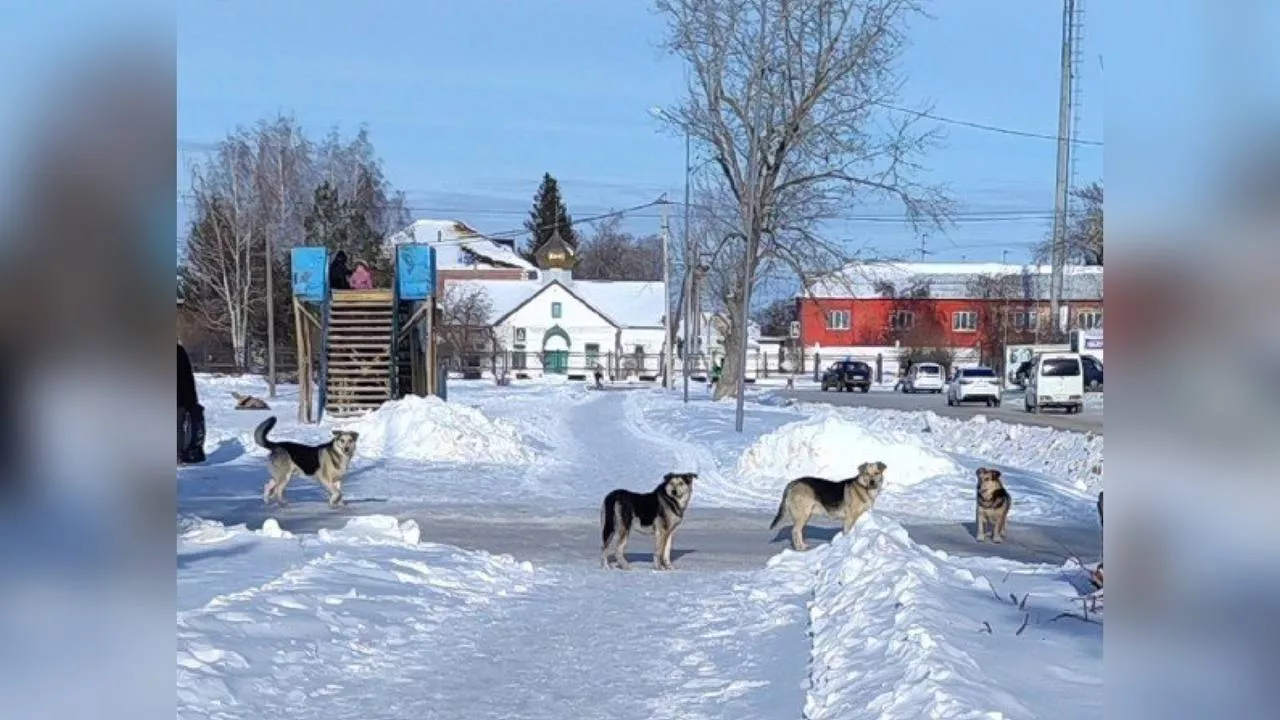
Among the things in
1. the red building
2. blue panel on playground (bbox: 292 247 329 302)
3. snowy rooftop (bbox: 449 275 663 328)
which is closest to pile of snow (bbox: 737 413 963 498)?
blue panel on playground (bbox: 292 247 329 302)

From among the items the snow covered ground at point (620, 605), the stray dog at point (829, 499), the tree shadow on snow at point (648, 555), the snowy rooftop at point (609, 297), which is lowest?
the tree shadow on snow at point (648, 555)

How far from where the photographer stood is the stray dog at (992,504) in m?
17.0

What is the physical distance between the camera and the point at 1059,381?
4800cm

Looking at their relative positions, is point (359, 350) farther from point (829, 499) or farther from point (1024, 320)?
point (1024, 320)

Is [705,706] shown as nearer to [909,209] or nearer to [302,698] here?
[302,698]

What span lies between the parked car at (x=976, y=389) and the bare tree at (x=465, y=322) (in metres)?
28.3

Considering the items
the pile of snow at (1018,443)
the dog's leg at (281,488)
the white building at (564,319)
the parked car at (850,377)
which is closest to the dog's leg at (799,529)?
the dog's leg at (281,488)

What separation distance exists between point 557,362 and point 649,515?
88.7 m

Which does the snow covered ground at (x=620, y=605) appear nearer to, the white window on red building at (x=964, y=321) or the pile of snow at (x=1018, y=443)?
the pile of snow at (x=1018, y=443)

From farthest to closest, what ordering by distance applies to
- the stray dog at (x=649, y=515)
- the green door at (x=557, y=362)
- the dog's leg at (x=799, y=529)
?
1. the green door at (x=557, y=362)
2. the dog's leg at (x=799, y=529)
3. the stray dog at (x=649, y=515)

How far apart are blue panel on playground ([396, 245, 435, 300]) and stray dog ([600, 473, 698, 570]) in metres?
23.6

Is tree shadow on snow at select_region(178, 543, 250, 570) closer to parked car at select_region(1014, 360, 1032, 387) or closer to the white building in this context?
parked car at select_region(1014, 360, 1032, 387)

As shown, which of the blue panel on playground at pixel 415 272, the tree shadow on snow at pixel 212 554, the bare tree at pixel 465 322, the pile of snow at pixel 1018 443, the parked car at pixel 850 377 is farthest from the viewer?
the bare tree at pixel 465 322
